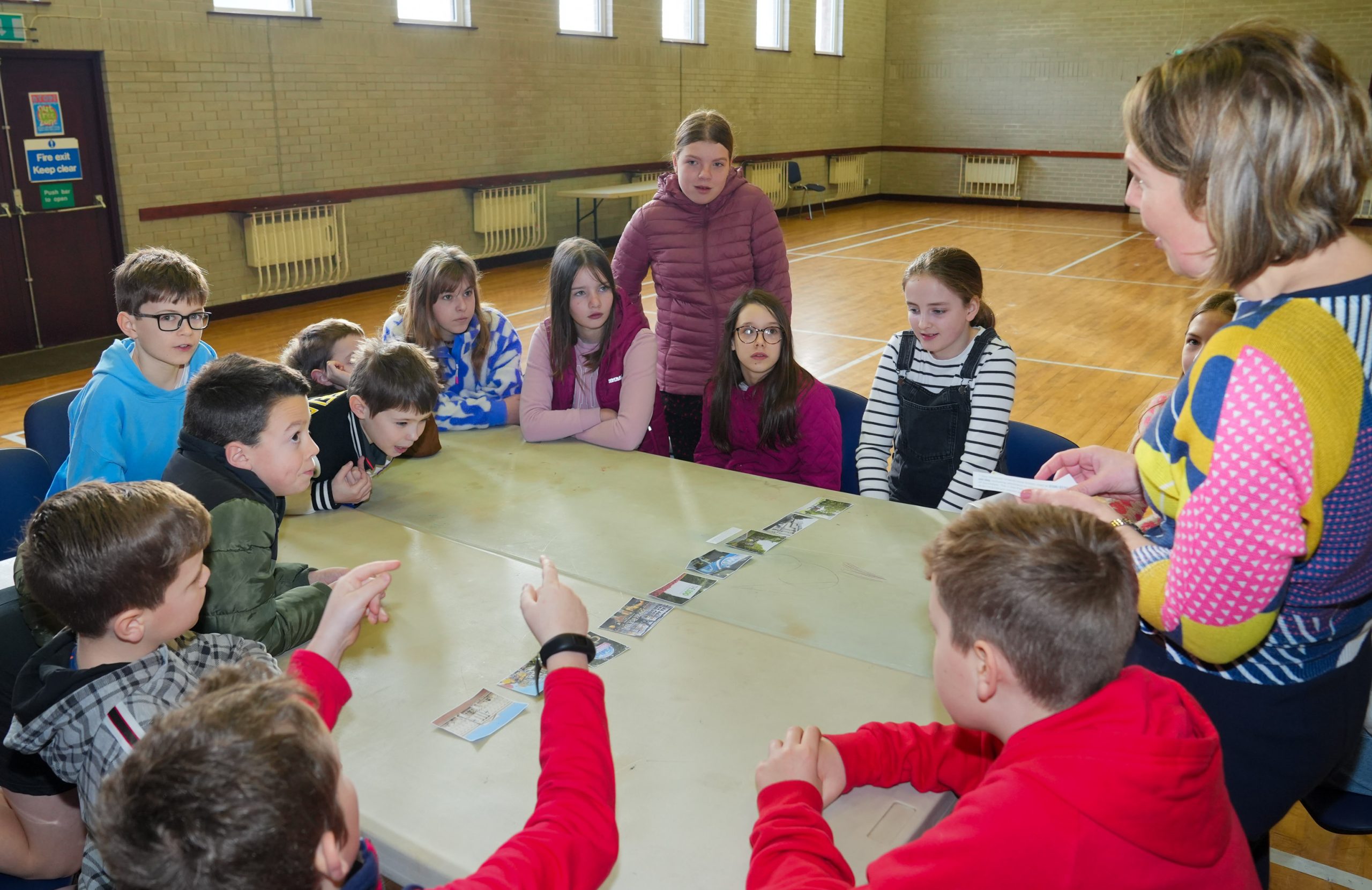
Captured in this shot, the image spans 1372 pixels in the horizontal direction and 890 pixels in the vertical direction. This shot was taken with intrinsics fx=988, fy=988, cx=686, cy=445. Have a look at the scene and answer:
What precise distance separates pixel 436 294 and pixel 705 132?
3.87 feet

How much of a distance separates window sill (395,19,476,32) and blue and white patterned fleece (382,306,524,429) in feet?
22.5

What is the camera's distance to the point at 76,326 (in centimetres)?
750

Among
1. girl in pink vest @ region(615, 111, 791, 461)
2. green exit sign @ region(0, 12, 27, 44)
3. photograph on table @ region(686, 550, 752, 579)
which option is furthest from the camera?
green exit sign @ region(0, 12, 27, 44)

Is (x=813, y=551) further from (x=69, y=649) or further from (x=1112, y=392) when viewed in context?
(x=1112, y=392)

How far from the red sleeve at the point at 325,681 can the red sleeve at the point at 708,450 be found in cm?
161

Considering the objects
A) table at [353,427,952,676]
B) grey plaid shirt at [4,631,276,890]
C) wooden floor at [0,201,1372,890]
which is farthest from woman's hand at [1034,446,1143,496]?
grey plaid shirt at [4,631,276,890]

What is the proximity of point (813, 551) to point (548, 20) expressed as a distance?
33.0 feet

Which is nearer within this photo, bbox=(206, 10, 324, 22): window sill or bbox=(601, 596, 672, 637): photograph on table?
bbox=(601, 596, 672, 637): photograph on table

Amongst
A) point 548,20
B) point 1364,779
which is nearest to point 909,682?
point 1364,779

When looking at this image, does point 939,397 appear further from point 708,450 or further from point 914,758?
point 914,758

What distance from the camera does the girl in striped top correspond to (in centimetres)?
276

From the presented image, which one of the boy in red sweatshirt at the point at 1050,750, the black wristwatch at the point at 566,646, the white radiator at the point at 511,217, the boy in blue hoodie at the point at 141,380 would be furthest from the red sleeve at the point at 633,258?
the white radiator at the point at 511,217

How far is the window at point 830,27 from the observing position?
51.5ft

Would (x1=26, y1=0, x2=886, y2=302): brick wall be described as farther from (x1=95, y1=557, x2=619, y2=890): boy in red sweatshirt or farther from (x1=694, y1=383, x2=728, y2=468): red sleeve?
(x1=95, y1=557, x2=619, y2=890): boy in red sweatshirt
